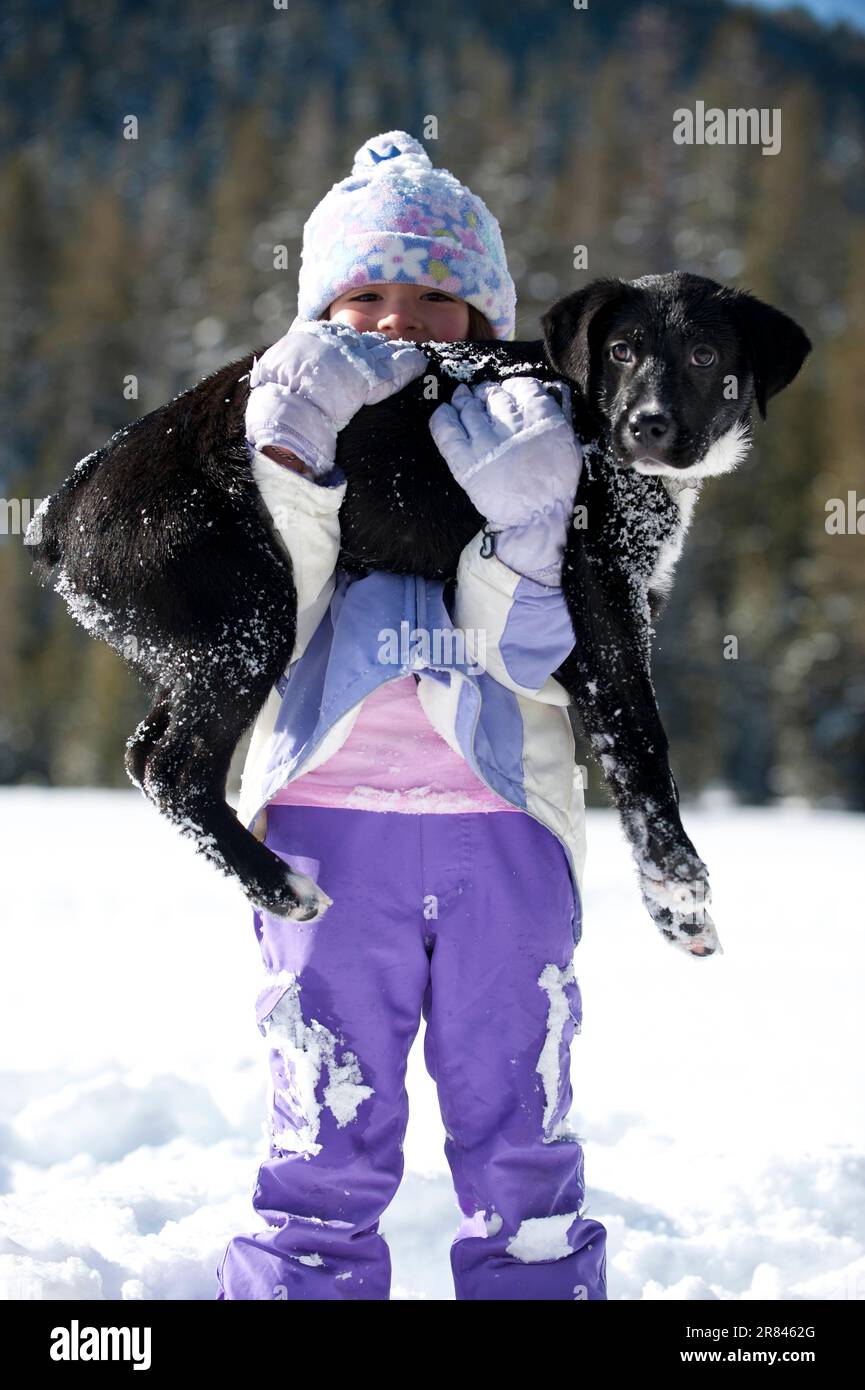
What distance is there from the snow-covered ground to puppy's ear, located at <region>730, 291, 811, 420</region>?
1.90 metres

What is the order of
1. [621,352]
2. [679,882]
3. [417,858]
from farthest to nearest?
[621,352] < [417,858] < [679,882]

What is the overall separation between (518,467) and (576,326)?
1.44 ft

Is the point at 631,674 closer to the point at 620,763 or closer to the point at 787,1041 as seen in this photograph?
the point at 620,763

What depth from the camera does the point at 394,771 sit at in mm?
2566

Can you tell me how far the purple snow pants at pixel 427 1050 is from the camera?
7.98 ft

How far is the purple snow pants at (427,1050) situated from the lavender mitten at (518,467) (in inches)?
21.1

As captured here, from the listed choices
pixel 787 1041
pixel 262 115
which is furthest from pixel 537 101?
pixel 787 1041

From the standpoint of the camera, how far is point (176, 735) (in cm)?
248

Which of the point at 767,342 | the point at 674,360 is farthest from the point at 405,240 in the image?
the point at 767,342

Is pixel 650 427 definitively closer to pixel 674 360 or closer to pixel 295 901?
pixel 674 360

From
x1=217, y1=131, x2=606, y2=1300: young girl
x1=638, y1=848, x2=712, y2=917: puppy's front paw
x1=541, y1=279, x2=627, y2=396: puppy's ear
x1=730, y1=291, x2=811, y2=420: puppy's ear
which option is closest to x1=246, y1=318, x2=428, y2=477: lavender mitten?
x1=217, y1=131, x2=606, y2=1300: young girl

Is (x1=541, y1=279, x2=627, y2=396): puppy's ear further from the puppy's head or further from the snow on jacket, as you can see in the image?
the snow on jacket

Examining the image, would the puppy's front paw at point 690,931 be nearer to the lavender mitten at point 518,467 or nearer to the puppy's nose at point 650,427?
the lavender mitten at point 518,467

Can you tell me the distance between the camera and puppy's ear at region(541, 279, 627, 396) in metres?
2.68
